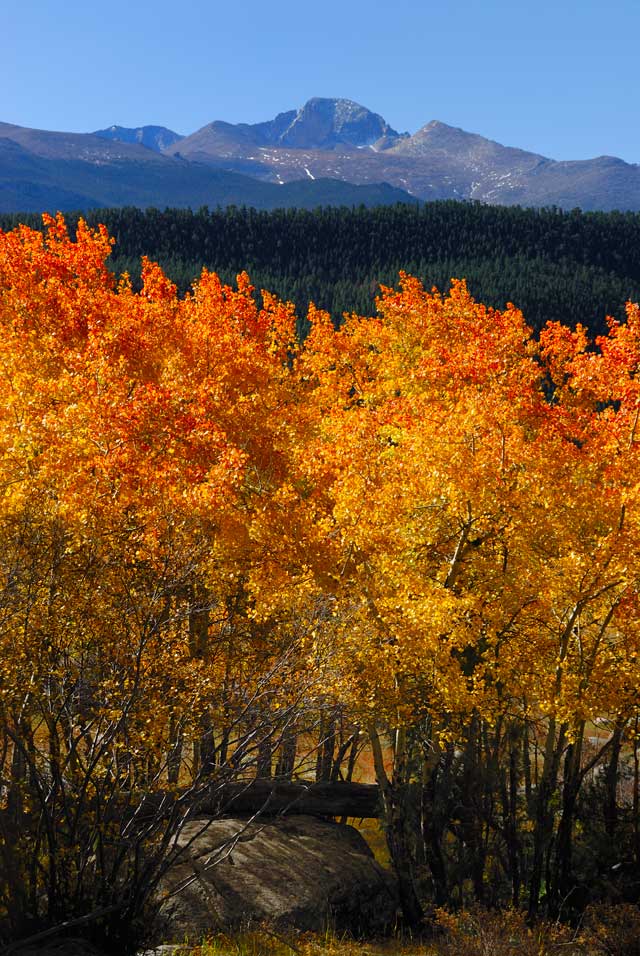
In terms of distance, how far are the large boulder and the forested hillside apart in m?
122

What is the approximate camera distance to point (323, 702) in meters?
13.7

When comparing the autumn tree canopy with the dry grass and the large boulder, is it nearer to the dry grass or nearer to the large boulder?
the large boulder

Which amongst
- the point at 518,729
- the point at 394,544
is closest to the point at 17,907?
the point at 394,544

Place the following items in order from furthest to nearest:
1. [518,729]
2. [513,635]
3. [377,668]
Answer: [518,729], [513,635], [377,668]

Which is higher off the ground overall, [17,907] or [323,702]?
[323,702]

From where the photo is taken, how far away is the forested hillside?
506ft

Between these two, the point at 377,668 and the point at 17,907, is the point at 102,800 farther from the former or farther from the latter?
the point at 377,668

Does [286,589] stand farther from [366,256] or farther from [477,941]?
[366,256]

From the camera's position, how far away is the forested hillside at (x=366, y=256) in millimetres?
154250

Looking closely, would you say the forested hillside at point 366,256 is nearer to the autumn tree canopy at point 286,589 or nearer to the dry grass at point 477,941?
the autumn tree canopy at point 286,589

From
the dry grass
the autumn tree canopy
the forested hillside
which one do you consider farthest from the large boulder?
the forested hillside

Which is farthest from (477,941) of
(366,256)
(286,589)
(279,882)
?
(366,256)

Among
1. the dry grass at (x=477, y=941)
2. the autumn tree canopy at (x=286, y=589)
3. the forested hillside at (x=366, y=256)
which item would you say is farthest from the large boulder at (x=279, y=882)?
the forested hillside at (x=366, y=256)

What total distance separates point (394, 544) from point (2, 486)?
819 centimetres
